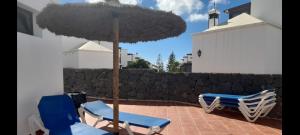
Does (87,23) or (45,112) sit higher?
(87,23)

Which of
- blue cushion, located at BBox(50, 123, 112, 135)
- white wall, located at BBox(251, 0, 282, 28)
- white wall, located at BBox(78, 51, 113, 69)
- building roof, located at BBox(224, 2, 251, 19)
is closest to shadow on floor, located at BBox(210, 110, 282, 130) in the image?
blue cushion, located at BBox(50, 123, 112, 135)

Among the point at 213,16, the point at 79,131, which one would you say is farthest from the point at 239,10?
the point at 79,131

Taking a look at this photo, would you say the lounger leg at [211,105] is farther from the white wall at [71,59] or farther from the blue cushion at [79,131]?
the white wall at [71,59]

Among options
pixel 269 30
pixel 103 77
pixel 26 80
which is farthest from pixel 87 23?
pixel 269 30

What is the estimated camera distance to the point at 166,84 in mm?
10578

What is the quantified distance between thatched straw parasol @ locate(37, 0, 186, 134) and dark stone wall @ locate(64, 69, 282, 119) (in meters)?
4.62

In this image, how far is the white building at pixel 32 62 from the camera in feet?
15.3

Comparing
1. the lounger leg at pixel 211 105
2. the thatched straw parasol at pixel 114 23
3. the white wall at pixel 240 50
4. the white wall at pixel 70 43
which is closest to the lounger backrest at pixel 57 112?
the thatched straw parasol at pixel 114 23

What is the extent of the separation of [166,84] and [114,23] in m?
6.71

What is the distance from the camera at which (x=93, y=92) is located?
11914 millimetres

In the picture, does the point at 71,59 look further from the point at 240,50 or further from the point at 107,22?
the point at 107,22

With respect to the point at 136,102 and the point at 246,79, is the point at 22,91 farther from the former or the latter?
the point at 246,79

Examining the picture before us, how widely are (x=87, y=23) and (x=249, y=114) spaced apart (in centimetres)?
551
